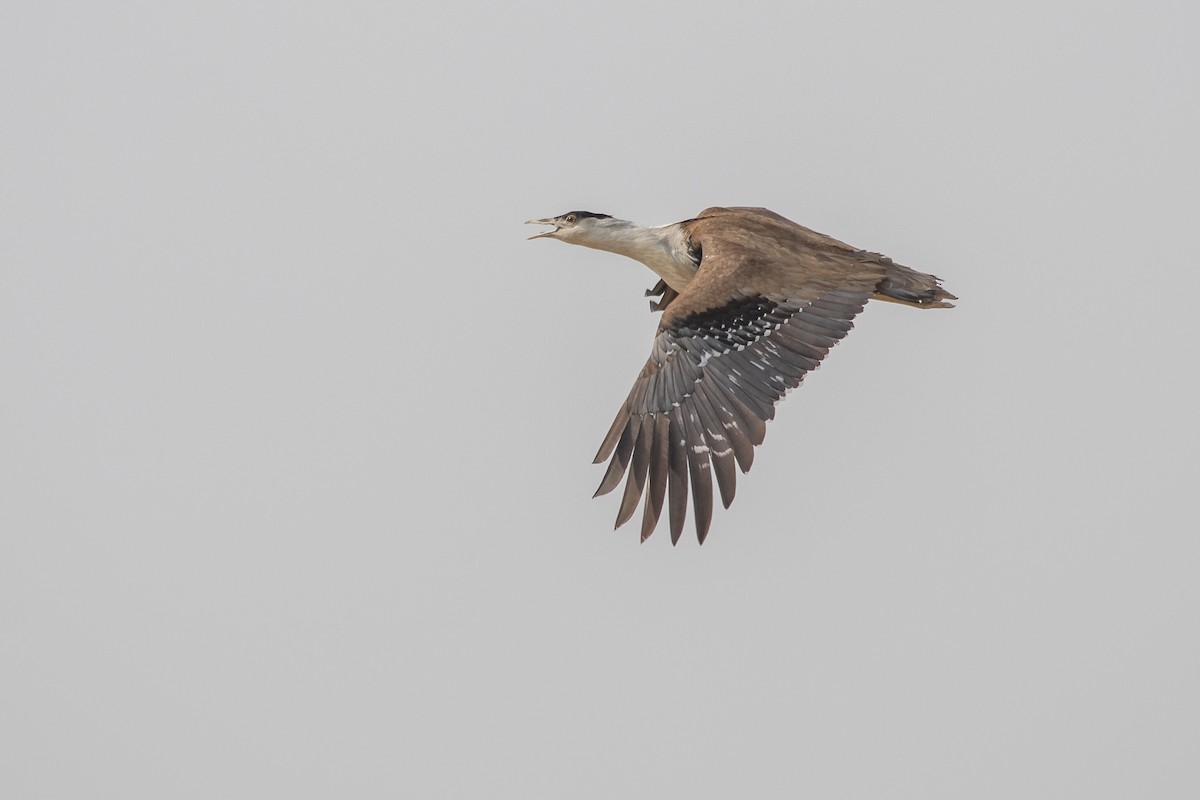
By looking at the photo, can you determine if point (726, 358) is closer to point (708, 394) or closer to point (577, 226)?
point (708, 394)

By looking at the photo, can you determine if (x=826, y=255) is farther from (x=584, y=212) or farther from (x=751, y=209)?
(x=584, y=212)

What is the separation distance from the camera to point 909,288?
1800 cm

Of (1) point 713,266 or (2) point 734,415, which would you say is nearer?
(2) point 734,415

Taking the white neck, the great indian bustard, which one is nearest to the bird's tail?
the great indian bustard

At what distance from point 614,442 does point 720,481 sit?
0.99m

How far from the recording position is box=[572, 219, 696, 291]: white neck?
61.5ft

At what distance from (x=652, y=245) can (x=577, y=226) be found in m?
0.95

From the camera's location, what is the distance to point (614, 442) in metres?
16.2

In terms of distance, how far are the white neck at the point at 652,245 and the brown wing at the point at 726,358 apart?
59 centimetres

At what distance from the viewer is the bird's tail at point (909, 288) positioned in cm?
1795

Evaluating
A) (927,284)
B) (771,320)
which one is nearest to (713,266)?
(771,320)

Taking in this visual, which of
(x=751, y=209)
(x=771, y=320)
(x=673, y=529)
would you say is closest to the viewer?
(x=673, y=529)

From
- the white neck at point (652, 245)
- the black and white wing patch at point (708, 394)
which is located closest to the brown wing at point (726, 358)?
the black and white wing patch at point (708, 394)

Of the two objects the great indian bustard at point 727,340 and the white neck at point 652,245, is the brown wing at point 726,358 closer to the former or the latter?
the great indian bustard at point 727,340
